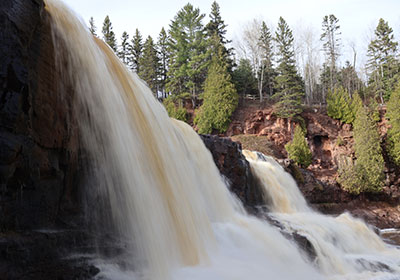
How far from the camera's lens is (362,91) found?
4672 cm

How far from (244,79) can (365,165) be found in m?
19.9

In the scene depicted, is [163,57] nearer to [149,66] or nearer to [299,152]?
[149,66]

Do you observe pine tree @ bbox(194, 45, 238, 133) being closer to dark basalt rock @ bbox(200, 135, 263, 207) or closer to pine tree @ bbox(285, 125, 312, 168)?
pine tree @ bbox(285, 125, 312, 168)

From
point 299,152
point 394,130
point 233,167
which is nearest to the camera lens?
point 233,167

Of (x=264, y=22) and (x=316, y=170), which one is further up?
(x=264, y=22)

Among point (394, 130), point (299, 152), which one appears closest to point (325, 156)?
point (299, 152)

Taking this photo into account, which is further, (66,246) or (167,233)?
(167,233)

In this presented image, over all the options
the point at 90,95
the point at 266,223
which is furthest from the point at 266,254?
the point at 90,95

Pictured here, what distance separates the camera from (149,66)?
39.9m

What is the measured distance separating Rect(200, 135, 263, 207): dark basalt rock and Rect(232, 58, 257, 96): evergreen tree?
25988 mm

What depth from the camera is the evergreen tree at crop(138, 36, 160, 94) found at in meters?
39.8

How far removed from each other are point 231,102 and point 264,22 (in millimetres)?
16405

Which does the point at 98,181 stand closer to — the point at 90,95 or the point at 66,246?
the point at 66,246

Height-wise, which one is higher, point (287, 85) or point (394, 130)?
point (287, 85)
